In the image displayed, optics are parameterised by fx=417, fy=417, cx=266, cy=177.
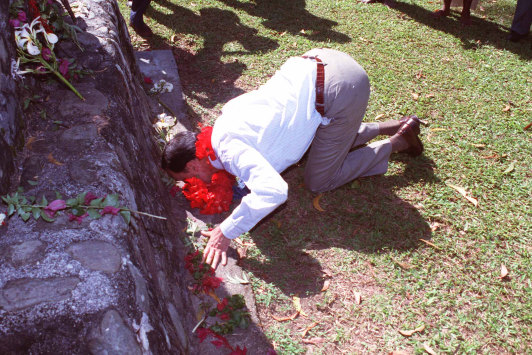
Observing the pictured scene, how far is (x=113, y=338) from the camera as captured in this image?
1.79m

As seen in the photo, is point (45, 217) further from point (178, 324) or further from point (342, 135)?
point (342, 135)

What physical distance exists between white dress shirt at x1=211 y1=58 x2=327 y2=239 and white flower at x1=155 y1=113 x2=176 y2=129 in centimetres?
136

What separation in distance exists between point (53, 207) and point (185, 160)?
1231 mm

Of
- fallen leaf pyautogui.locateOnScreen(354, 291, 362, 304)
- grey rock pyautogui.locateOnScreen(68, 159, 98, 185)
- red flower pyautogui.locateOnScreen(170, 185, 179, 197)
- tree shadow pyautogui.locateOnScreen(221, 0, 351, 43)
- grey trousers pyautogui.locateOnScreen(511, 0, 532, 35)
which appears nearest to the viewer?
grey rock pyautogui.locateOnScreen(68, 159, 98, 185)

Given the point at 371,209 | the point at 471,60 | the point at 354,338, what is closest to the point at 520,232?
the point at 371,209

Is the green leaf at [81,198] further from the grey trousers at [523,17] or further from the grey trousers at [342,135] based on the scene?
the grey trousers at [523,17]

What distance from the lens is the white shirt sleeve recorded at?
102 inches

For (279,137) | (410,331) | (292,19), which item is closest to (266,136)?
(279,137)

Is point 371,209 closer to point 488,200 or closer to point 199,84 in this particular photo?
point 488,200

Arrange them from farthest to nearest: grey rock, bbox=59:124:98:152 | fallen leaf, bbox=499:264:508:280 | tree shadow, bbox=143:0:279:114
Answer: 1. tree shadow, bbox=143:0:279:114
2. fallen leaf, bbox=499:264:508:280
3. grey rock, bbox=59:124:98:152

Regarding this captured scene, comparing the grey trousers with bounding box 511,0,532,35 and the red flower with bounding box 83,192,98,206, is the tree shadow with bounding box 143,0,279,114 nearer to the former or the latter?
the red flower with bounding box 83,192,98,206

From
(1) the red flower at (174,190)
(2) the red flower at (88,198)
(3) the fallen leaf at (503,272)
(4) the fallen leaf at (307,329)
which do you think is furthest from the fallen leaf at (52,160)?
(3) the fallen leaf at (503,272)

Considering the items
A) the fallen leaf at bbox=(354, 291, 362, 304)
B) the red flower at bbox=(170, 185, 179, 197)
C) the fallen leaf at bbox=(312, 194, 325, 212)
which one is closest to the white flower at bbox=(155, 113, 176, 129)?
the red flower at bbox=(170, 185, 179, 197)

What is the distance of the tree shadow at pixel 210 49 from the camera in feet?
16.6
